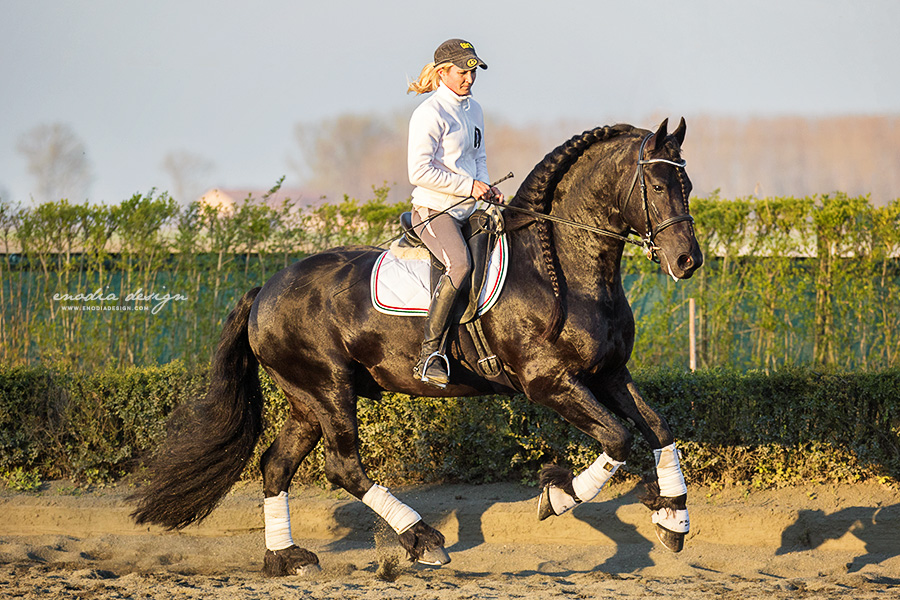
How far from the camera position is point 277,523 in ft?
18.4

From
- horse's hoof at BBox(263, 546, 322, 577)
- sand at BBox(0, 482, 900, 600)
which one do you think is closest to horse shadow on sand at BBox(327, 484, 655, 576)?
sand at BBox(0, 482, 900, 600)

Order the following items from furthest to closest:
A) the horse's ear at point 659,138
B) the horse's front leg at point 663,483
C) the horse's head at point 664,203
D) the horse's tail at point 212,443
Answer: the horse's tail at point 212,443 → the horse's front leg at point 663,483 → the horse's ear at point 659,138 → the horse's head at point 664,203

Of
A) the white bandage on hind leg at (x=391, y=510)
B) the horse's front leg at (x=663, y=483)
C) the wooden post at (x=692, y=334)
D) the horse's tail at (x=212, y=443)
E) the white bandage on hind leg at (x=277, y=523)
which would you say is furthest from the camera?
the wooden post at (x=692, y=334)

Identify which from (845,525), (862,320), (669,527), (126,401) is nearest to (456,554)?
(669,527)

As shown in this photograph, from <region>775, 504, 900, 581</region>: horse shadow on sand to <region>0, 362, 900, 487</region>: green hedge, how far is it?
1.75 feet

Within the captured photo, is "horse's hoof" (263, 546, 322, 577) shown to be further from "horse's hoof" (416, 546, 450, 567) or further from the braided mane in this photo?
the braided mane

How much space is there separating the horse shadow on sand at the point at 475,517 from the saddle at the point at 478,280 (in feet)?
5.39

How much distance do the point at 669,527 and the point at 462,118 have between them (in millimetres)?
2541

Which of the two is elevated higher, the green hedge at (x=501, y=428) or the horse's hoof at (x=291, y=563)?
the green hedge at (x=501, y=428)

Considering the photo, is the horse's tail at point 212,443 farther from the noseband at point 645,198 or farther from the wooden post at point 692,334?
the wooden post at point 692,334

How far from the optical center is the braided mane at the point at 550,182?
496cm

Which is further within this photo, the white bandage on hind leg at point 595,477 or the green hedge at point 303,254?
the green hedge at point 303,254

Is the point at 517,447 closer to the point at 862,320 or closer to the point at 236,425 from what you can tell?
the point at 236,425

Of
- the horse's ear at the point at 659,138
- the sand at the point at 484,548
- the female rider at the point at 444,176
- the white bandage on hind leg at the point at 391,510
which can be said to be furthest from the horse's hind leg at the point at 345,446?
the horse's ear at the point at 659,138
